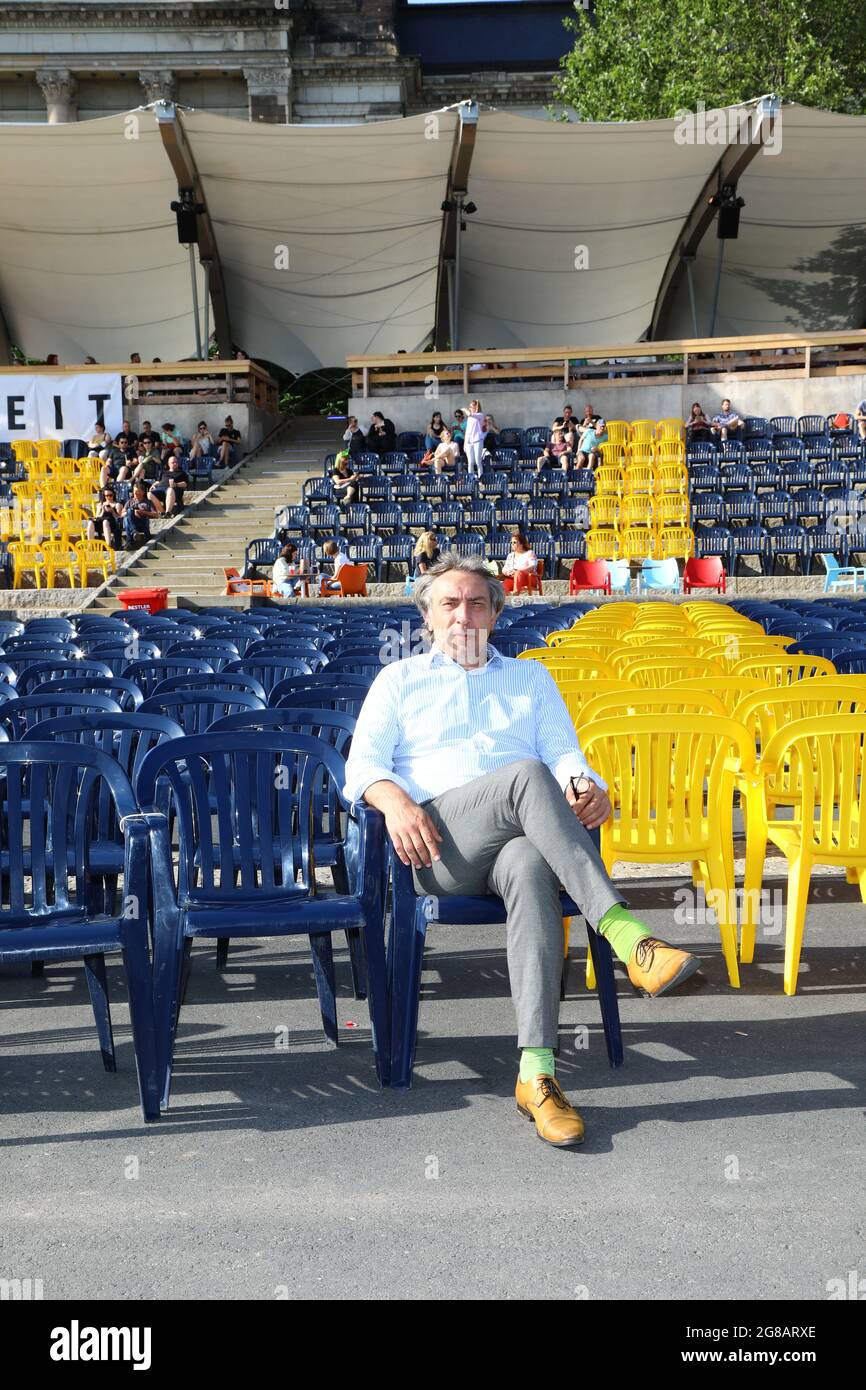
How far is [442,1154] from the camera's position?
134 inches

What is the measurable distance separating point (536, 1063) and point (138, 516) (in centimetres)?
2161

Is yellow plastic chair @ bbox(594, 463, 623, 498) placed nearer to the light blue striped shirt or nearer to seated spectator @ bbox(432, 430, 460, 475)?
seated spectator @ bbox(432, 430, 460, 475)

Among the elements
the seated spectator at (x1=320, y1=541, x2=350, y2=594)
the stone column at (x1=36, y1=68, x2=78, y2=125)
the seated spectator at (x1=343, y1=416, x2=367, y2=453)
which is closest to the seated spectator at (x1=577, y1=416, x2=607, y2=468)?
the seated spectator at (x1=343, y1=416, x2=367, y2=453)

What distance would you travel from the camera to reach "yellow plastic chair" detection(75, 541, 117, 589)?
2142 cm

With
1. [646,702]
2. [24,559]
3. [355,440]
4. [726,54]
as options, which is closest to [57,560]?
[24,559]

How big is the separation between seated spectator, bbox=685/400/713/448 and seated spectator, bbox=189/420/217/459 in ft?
34.3

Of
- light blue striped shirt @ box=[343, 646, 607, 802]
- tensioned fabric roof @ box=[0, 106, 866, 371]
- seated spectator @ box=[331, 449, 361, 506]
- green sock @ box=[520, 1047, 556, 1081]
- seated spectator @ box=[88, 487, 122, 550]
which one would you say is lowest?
green sock @ box=[520, 1047, 556, 1081]

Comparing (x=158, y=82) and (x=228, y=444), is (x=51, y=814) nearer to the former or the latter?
(x=228, y=444)

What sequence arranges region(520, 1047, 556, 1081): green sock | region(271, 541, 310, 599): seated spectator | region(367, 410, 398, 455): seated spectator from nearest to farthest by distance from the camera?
region(520, 1047, 556, 1081): green sock, region(271, 541, 310, 599): seated spectator, region(367, 410, 398, 455): seated spectator

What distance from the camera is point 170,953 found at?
384 centimetres

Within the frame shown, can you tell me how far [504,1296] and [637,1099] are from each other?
116 centimetres

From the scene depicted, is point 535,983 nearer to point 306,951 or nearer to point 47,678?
point 306,951

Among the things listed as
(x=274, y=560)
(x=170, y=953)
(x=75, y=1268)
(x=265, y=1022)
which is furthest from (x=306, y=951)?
(x=274, y=560)
